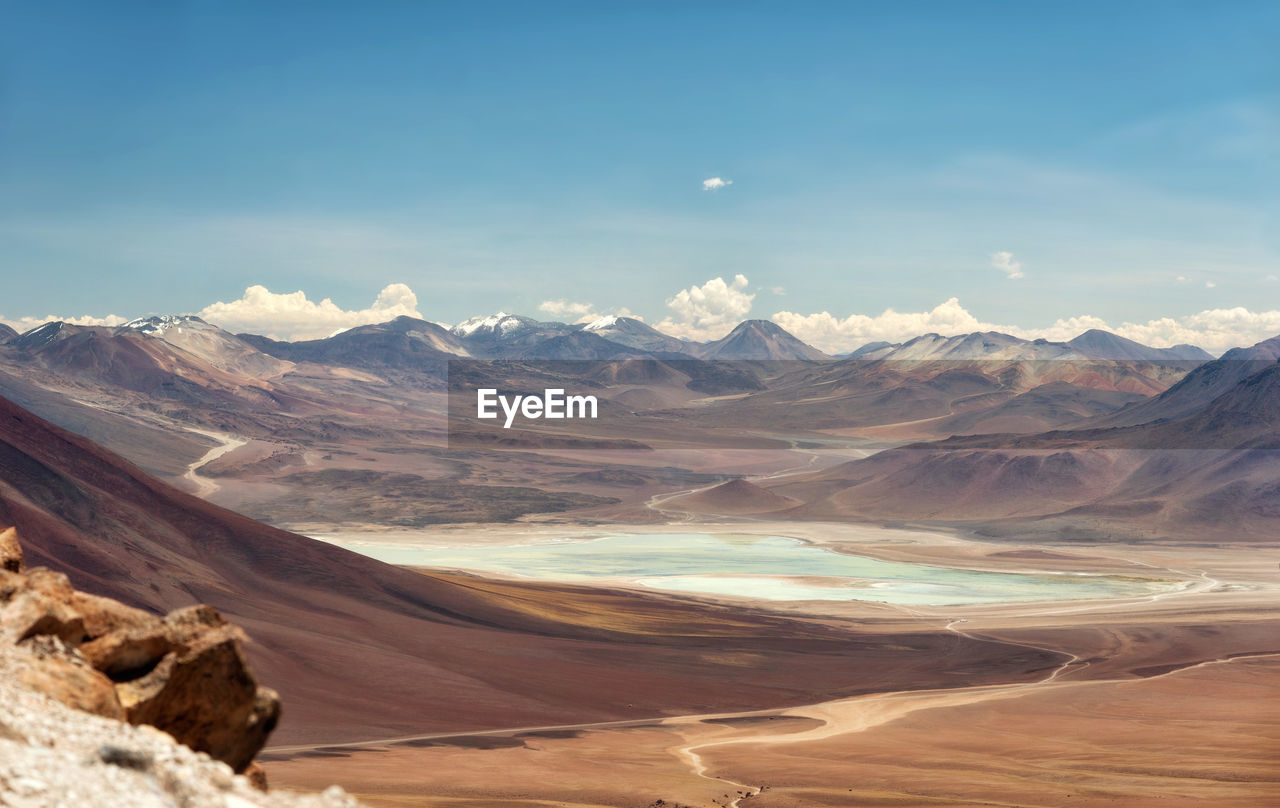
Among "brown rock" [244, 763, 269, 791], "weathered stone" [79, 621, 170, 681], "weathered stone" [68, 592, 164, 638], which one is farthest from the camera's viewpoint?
"brown rock" [244, 763, 269, 791]

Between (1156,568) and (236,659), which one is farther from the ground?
(236,659)

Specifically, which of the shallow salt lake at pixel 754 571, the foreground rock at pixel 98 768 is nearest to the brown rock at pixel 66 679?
the foreground rock at pixel 98 768

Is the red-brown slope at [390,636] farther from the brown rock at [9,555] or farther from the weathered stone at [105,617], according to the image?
the weathered stone at [105,617]

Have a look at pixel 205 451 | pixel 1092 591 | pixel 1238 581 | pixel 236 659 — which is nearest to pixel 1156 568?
pixel 1238 581

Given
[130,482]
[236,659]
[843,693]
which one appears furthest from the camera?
[130,482]

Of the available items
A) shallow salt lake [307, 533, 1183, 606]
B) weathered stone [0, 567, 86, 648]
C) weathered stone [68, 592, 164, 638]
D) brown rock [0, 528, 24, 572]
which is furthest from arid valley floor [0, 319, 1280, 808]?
weathered stone [0, 567, 86, 648]

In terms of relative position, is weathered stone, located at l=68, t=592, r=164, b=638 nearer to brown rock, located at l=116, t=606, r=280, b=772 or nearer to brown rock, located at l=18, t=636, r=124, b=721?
brown rock, located at l=116, t=606, r=280, b=772

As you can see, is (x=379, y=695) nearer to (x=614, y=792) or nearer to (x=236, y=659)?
(x=614, y=792)
